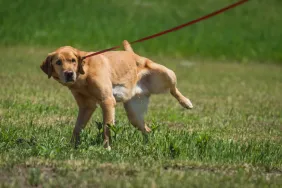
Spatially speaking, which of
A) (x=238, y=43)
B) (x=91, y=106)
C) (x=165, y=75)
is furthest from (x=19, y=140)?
(x=238, y=43)

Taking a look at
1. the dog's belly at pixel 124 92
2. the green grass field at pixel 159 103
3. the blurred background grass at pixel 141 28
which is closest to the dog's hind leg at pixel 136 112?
the dog's belly at pixel 124 92

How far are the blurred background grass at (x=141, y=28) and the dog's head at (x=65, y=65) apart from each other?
15205 millimetres

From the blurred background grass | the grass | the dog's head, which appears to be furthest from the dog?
the blurred background grass

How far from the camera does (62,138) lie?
23.9 feet

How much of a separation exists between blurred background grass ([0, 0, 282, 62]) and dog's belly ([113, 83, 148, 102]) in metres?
14.0

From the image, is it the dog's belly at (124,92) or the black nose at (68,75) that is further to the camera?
the dog's belly at (124,92)

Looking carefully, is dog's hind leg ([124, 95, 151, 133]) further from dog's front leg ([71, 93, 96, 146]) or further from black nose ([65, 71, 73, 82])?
black nose ([65, 71, 73, 82])

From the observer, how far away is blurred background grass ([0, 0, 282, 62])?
77.6 feet

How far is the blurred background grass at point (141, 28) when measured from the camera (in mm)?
23641

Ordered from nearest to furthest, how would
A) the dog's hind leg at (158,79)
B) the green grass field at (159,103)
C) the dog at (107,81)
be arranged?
1. the green grass field at (159,103)
2. the dog at (107,81)
3. the dog's hind leg at (158,79)

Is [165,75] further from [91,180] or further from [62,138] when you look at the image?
[91,180]

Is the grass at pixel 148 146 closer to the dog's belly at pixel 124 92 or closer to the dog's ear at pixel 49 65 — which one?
the dog's belly at pixel 124 92

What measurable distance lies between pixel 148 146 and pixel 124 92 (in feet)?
4.97

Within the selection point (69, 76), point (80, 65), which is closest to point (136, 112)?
point (80, 65)
